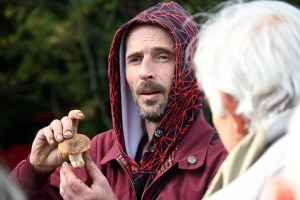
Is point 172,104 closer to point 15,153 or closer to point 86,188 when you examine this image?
point 86,188

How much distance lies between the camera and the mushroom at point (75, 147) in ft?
8.75

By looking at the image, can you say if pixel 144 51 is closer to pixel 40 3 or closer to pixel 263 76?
pixel 263 76

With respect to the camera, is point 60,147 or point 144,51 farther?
point 144,51

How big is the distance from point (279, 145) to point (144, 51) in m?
1.57

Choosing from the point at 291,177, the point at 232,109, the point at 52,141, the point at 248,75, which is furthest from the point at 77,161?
the point at 291,177

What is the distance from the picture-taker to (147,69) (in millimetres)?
3006

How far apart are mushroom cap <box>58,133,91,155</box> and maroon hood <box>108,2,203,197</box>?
371mm

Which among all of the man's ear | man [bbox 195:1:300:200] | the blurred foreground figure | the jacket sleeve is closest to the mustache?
the jacket sleeve

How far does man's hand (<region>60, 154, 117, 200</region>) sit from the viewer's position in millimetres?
2658

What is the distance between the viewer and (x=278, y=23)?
190 centimetres

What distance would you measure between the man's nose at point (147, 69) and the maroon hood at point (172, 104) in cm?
12

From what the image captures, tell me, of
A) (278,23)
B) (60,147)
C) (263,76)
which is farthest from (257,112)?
(60,147)

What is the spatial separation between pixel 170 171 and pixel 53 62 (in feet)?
17.3

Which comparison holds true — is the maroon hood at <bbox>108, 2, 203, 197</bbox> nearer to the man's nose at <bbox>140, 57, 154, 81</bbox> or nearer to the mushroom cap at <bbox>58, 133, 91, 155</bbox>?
the man's nose at <bbox>140, 57, 154, 81</bbox>
